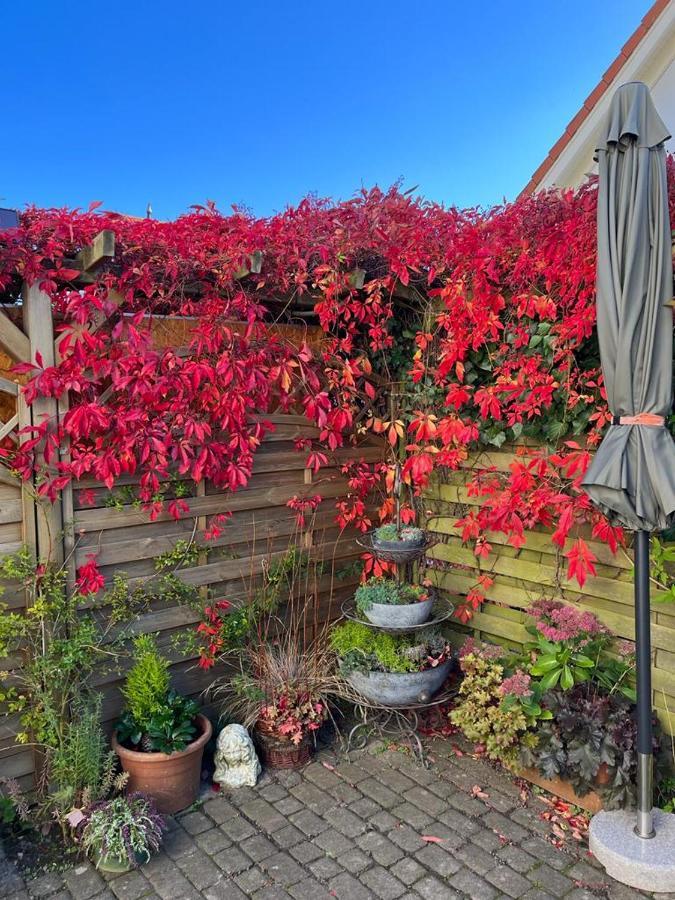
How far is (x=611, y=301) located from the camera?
2428mm

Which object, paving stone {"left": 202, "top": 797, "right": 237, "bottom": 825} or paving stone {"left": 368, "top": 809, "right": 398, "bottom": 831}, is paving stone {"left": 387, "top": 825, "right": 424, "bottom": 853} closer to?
paving stone {"left": 368, "top": 809, "right": 398, "bottom": 831}

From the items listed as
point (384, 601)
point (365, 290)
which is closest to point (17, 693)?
point (384, 601)

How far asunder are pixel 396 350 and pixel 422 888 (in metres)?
2.90

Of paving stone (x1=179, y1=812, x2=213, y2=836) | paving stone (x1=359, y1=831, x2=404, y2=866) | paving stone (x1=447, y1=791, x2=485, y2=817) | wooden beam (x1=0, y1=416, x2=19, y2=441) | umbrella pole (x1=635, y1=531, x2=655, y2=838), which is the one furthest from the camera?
paving stone (x1=447, y1=791, x2=485, y2=817)

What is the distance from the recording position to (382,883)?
2477mm

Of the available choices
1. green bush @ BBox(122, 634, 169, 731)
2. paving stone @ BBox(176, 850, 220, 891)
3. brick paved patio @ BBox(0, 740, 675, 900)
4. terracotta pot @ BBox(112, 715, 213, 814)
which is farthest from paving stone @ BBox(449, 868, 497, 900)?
green bush @ BBox(122, 634, 169, 731)

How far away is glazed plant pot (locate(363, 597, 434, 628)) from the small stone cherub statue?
931 millimetres

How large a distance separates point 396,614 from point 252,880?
1401 mm

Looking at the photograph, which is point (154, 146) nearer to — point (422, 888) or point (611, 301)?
point (611, 301)

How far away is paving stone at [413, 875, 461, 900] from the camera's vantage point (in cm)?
240

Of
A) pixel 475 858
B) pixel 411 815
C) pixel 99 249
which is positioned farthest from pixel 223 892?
pixel 99 249

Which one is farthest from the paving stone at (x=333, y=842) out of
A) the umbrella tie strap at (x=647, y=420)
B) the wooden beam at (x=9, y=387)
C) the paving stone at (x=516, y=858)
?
the wooden beam at (x=9, y=387)

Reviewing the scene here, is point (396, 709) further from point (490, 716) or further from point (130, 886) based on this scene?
point (130, 886)

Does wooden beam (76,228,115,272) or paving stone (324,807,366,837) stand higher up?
wooden beam (76,228,115,272)
